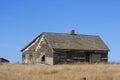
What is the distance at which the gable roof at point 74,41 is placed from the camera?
43.7 m

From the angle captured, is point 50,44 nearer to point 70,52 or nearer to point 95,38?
point 70,52

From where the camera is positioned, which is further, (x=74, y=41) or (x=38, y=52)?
(x=74, y=41)

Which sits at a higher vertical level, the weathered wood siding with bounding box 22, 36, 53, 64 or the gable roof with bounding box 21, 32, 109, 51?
the gable roof with bounding box 21, 32, 109, 51

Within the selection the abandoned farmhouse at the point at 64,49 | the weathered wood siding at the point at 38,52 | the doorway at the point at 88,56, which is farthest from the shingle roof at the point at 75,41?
the weathered wood siding at the point at 38,52

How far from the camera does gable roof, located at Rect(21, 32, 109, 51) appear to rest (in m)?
43.7

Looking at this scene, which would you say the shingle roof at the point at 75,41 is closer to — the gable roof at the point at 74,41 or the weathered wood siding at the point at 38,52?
the gable roof at the point at 74,41

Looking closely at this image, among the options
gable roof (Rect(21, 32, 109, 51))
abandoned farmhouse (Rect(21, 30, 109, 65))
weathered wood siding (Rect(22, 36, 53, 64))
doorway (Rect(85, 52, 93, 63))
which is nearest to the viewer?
abandoned farmhouse (Rect(21, 30, 109, 65))

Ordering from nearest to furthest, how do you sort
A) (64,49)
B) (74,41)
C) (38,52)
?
(64,49) → (38,52) → (74,41)

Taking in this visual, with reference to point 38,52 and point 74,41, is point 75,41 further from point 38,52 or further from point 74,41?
point 38,52

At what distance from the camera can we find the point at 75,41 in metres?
46.2

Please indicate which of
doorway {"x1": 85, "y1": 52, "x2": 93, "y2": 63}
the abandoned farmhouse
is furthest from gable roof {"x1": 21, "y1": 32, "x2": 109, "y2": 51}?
doorway {"x1": 85, "y1": 52, "x2": 93, "y2": 63}

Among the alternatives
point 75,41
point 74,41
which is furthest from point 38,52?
point 75,41

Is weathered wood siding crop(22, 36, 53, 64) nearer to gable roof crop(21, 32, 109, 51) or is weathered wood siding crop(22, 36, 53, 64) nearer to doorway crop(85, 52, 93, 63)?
gable roof crop(21, 32, 109, 51)

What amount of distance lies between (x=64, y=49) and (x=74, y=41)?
3627mm
